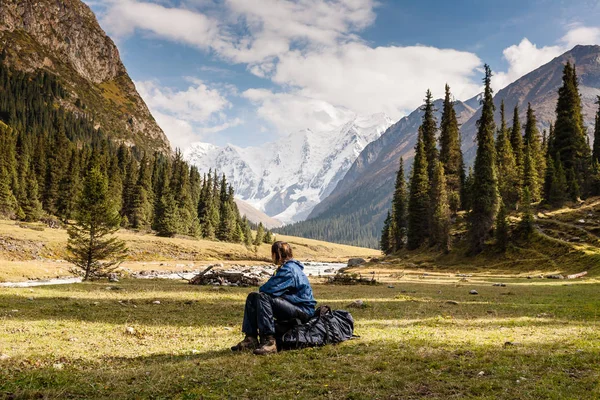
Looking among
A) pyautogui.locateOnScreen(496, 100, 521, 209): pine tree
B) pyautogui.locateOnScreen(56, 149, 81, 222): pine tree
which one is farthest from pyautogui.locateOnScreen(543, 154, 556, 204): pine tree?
pyautogui.locateOnScreen(56, 149, 81, 222): pine tree

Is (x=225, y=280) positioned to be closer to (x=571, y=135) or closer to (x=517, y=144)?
(x=571, y=135)

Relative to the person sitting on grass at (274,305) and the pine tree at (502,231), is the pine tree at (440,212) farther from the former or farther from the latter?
the person sitting on grass at (274,305)

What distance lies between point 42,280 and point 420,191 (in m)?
70.5

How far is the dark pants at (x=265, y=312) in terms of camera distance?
1045 cm

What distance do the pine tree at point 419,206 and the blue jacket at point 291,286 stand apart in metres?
77.9

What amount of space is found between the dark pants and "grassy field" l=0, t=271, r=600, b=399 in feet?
2.67

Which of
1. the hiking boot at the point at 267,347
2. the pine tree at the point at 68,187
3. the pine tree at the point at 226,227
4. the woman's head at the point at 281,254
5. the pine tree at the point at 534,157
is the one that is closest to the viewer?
the hiking boot at the point at 267,347

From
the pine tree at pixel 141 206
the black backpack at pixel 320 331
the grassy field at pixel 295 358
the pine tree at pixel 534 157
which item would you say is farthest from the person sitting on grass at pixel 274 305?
the pine tree at pixel 141 206

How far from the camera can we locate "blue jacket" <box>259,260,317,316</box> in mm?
10695

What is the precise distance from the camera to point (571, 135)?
250 feet

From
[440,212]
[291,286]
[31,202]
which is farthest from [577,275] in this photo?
[31,202]

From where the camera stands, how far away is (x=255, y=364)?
30.6ft

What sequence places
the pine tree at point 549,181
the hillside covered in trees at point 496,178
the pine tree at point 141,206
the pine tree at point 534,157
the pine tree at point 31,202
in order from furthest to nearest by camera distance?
1. the pine tree at point 141,206
2. the pine tree at point 31,202
3. the pine tree at point 534,157
4. the pine tree at point 549,181
5. the hillside covered in trees at point 496,178

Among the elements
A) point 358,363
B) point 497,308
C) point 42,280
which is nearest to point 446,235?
point 497,308
